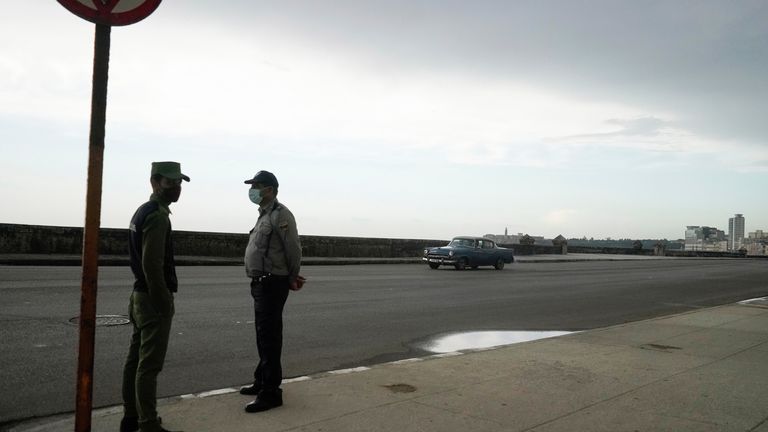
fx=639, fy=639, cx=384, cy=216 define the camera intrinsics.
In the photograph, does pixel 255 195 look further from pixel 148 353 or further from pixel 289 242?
pixel 148 353

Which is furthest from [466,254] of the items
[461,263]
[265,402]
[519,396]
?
Answer: [265,402]

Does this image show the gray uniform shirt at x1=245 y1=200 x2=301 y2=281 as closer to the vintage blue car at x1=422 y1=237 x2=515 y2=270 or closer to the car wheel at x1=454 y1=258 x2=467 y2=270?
the vintage blue car at x1=422 y1=237 x2=515 y2=270

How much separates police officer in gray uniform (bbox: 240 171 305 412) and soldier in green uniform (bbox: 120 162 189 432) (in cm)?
92

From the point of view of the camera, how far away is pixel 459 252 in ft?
90.6

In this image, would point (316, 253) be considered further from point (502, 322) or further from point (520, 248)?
point (520, 248)

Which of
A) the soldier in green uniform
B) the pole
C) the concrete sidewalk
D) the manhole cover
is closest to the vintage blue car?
the concrete sidewalk

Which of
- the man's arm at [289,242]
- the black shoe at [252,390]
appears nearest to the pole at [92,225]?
the man's arm at [289,242]

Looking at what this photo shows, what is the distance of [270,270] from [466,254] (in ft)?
75.6

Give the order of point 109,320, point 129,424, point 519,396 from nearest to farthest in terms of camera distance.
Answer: point 129,424 → point 519,396 → point 109,320

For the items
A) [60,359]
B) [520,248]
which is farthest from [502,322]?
[520,248]

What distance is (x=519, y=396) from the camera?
5770mm

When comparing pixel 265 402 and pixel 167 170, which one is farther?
pixel 265 402

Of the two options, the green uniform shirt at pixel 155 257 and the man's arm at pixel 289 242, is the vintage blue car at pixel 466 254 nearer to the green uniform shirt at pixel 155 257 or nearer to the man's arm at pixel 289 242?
the man's arm at pixel 289 242

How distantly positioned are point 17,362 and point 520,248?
48.3 m
